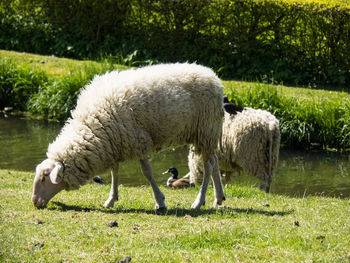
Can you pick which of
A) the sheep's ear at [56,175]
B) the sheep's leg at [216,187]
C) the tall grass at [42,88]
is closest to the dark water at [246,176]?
the tall grass at [42,88]

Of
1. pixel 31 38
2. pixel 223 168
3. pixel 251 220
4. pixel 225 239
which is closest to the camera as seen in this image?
pixel 225 239

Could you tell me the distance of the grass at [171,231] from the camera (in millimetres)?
4398

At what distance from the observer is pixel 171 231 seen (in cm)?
511

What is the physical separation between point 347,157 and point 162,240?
25.7 ft

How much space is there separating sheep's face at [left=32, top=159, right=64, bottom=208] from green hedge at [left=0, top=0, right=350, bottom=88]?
8.62 metres

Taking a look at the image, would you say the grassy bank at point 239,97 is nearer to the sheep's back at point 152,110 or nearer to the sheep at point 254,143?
the sheep at point 254,143

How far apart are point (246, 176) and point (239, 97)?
99.2 inches

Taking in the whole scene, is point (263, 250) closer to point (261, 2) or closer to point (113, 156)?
point (113, 156)

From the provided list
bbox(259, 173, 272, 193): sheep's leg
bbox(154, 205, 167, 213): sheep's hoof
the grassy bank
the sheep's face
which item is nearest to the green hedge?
the grassy bank

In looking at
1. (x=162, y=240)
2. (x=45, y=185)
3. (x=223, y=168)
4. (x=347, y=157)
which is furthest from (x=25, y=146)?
(x=162, y=240)

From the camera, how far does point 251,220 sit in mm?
5617

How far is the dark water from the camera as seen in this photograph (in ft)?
32.1

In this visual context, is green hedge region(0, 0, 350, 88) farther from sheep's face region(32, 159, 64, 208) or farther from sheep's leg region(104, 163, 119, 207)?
sheep's face region(32, 159, 64, 208)

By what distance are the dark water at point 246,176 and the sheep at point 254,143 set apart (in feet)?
1.73
